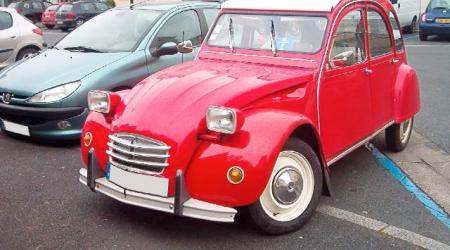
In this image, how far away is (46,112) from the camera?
574 centimetres

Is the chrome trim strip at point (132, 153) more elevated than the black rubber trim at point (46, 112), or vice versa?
the chrome trim strip at point (132, 153)

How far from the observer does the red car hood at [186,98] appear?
11.7 feet

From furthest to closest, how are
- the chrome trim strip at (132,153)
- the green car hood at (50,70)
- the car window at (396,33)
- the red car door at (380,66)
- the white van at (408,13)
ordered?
the white van at (408,13), the green car hood at (50,70), the car window at (396,33), the red car door at (380,66), the chrome trim strip at (132,153)

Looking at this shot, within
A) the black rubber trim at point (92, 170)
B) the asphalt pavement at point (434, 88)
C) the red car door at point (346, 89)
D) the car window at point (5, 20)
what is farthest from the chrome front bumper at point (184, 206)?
the car window at point (5, 20)

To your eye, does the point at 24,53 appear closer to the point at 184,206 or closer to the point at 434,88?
the point at 434,88

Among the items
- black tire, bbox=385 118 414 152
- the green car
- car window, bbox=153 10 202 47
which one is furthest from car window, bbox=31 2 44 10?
black tire, bbox=385 118 414 152

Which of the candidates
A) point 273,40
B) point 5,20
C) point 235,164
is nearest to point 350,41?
point 273,40

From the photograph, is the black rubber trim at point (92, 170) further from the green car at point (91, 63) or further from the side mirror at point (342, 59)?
the side mirror at point (342, 59)

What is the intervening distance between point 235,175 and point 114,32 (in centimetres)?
407

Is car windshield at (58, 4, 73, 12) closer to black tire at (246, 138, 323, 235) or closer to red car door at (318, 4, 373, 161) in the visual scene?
red car door at (318, 4, 373, 161)

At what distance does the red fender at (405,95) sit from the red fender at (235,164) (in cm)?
238

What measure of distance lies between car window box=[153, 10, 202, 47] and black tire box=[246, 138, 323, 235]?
339 cm

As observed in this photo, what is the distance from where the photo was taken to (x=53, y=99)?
5.79 m

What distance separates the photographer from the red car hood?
3576 mm
